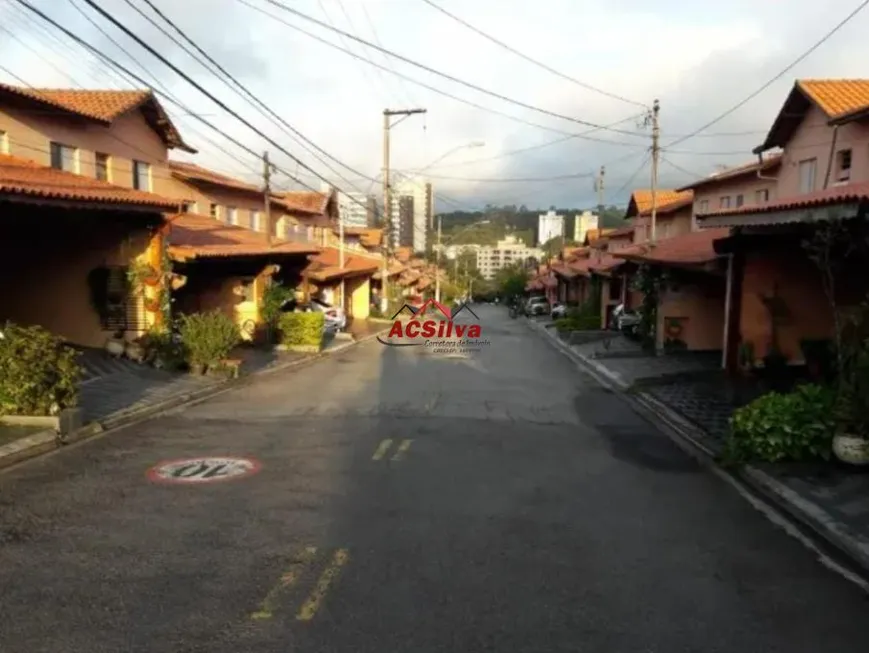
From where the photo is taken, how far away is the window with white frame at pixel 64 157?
22.5 meters

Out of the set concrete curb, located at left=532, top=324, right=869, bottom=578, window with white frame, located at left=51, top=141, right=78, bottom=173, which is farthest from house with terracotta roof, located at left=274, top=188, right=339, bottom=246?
concrete curb, located at left=532, top=324, right=869, bottom=578

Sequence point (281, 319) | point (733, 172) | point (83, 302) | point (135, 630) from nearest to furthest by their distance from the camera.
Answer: point (135, 630)
point (83, 302)
point (281, 319)
point (733, 172)

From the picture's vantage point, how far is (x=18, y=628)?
4484 mm

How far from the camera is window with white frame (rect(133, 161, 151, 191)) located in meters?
27.3

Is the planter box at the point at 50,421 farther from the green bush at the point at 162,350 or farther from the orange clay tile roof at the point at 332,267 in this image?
the orange clay tile roof at the point at 332,267

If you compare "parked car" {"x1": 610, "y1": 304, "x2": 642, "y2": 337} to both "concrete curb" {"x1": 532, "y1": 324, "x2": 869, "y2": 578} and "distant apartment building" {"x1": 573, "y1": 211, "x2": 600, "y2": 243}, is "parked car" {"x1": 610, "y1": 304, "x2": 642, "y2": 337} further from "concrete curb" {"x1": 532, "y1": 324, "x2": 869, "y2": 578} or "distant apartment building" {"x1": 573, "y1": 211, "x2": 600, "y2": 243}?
"distant apartment building" {"x1": 573, "y1": 211, "x2": 600, "y2": 243}

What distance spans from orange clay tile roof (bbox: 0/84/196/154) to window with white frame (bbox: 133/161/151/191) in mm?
1611

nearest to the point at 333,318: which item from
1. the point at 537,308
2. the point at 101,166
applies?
the point at 101,166

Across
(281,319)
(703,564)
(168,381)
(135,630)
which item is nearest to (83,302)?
(168,381)

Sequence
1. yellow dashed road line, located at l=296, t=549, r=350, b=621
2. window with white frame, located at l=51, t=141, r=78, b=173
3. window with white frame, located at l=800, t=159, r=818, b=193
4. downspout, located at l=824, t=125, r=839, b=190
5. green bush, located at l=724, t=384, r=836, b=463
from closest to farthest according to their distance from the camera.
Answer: yellow dashed road line, located at l=296, t=549, r=350, b=621 → green bush, located at l=724, t=384, r=836, b=463 → downspout, located at l=824, t=125, r=839, b=190 → window with white frame, located at l=51, t=141, r=78, b=173 → window with white frame, located at l=800, t=159, r=818, b=193

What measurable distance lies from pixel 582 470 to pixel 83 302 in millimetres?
14024

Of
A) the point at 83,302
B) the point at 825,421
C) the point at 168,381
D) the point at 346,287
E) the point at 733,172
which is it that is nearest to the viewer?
the point at 825,421

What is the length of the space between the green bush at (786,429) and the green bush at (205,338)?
11604 millimetres

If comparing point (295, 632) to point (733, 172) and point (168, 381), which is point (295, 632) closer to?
point (168, 381)
